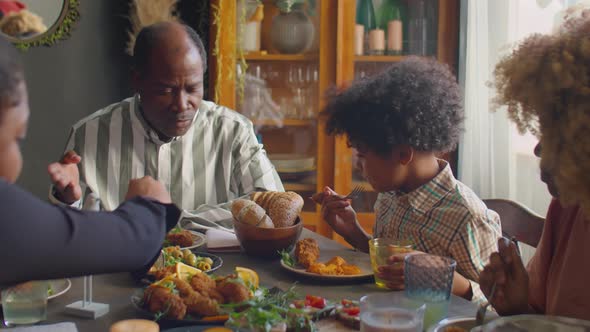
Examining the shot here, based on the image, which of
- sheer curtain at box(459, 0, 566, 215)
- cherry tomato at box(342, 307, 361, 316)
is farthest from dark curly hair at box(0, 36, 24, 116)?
sheer curtain at box(459, 0, 566, 215)

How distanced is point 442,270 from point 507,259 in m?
0.18

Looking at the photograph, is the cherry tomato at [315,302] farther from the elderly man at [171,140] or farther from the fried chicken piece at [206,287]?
the elderly man at [171,140]

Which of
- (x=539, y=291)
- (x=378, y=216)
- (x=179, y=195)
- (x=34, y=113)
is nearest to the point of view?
(x=539, y=291)

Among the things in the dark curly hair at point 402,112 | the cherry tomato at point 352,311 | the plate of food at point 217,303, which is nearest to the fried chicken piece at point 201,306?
the plate of food at point 217,303

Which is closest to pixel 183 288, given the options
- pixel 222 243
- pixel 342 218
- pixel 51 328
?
pixel 51 328

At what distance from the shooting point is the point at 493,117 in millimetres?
3312

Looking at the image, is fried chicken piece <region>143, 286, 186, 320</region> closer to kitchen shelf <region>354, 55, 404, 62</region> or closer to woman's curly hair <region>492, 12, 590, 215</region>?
woman's curly hair <region>492, 12, 590, 215</region>

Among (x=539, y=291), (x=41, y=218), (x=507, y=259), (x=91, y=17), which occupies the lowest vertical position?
(x=539, y=291)

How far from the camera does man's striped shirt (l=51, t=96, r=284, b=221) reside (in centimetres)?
245

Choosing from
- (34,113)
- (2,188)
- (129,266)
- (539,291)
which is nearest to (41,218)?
(2,188)

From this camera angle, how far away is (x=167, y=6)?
382cm

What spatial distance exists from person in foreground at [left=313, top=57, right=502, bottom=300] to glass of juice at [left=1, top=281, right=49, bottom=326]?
894 millimetres

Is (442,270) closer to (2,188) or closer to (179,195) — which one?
(2,188)

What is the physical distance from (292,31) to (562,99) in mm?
3016
